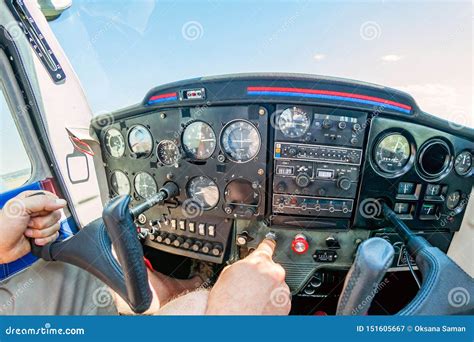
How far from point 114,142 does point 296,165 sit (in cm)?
134

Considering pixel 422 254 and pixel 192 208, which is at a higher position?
pixel 422 254

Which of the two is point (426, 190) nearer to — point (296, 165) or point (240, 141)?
point (296, 165)

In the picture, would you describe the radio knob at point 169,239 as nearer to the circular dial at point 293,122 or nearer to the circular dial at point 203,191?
the circular dial at point 203,191

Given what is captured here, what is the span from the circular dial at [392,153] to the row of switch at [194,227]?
114 cm

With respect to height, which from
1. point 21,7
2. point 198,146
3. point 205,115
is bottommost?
point 198,146

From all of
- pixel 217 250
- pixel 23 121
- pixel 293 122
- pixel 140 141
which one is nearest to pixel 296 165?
pixel 293 122

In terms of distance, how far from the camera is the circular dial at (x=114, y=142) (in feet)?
5.98

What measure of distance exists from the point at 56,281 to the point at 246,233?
1045mm

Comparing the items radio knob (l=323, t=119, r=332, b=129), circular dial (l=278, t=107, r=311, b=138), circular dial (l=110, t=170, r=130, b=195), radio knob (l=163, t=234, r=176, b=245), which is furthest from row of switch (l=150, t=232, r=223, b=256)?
radio knob (l=323, t=119, r=332, b=129)

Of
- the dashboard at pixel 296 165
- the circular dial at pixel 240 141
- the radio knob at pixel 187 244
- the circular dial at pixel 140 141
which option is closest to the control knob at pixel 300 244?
the dashboard at pixel 296 165

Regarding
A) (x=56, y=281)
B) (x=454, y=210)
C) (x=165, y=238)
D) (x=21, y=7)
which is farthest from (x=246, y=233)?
(x=21, y=7)

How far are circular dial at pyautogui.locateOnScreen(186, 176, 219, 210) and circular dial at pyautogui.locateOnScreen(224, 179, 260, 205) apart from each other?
0.31ft

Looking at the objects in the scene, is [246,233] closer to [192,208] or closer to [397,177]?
[192,208]

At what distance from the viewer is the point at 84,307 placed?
1118 millimetres
